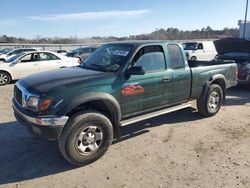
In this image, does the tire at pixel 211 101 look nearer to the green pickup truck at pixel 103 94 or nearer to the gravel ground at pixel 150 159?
the gravel ground at pixel 150 159

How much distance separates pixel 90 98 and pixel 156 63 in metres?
1.73

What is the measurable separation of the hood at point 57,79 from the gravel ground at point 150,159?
1.22m

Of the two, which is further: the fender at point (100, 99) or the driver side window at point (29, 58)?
the driver side window at point (29, 58)

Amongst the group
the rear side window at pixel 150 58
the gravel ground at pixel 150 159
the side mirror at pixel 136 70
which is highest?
the rear side window at pixel 150 58

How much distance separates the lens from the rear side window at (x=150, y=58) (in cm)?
524

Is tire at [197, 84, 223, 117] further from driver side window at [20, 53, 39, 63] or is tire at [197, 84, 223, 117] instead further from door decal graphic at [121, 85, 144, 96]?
driver side window at [20, 53, 39, 63]

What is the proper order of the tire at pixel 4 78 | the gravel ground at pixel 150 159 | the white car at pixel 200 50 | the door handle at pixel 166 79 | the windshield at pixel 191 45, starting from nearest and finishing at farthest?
the gravel ground at pixel 150 159 → the door handle at pixel 166 79 → the tire at pixel 4 78 → the white car at pixel 200 50 → the windshield at pixel 191 45

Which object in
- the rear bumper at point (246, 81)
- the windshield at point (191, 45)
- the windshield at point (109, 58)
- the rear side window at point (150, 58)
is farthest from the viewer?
the windshield at point (191, 45)

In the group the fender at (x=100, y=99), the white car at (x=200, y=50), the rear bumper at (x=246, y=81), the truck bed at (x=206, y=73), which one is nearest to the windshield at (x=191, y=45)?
the white car at (x=200, y=50)

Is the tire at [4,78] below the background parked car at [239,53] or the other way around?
below

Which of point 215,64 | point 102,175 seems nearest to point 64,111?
point 102,175

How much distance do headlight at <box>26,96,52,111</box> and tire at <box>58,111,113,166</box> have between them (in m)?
0.43

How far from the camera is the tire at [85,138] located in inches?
167

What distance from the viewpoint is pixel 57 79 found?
461 centimetres
